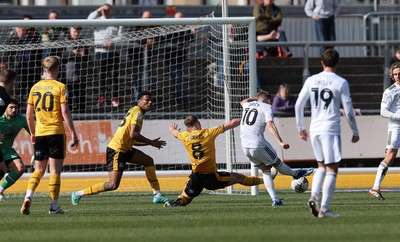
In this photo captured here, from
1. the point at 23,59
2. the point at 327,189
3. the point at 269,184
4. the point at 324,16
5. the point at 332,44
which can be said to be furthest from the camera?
the point at 324,16

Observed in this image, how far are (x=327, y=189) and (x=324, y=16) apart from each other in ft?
44.3

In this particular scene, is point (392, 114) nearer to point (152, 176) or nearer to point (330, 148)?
point (152, 176)

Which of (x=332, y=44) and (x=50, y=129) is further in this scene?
(x=332, y=44)

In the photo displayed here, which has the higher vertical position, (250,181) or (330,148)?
(330,148)

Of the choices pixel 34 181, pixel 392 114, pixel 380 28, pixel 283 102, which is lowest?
pixel 283 102

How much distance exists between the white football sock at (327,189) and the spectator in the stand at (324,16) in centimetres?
1318

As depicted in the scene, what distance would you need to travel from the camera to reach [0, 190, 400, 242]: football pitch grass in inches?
429

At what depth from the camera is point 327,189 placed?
41.2 ft

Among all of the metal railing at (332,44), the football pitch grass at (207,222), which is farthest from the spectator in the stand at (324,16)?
the football pitch grass at (207,222)

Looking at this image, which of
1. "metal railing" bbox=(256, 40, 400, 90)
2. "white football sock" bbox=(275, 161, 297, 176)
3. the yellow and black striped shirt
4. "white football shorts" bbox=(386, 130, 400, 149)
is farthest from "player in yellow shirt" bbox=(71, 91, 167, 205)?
"metal railing" bbox=(256, 40, 400, 90)

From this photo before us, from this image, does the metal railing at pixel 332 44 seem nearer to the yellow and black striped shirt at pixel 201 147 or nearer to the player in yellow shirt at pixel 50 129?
the yellow and black striped shirt at pixel 201 147

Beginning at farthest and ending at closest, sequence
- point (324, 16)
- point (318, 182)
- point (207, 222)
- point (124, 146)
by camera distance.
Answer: point (324, 16)
point (124, 146)
point (318, 182)
point (207, 222)

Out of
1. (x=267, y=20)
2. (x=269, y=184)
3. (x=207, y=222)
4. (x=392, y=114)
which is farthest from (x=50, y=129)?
(x=267, y=20)

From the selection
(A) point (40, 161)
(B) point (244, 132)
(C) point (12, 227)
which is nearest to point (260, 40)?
(B) point (244, 132)
